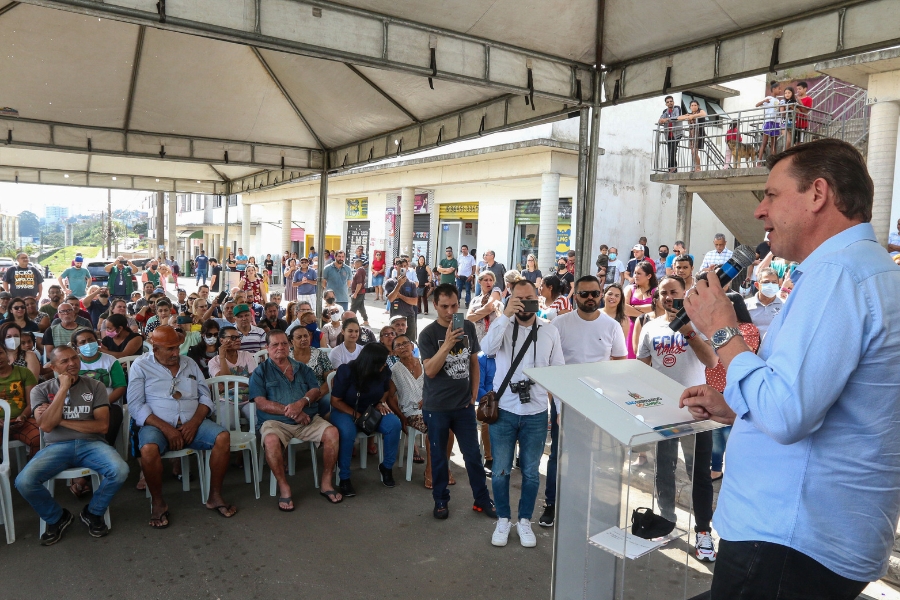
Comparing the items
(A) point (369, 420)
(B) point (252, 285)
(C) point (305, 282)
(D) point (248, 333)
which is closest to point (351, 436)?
(A) point (369, 420)

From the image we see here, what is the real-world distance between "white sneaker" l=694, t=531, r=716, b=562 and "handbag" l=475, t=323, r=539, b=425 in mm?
1496

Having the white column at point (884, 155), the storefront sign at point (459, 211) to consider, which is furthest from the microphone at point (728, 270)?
the storefront sign at point (459, 211)

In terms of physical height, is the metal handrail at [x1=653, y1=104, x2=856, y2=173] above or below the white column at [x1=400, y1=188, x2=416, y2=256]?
above

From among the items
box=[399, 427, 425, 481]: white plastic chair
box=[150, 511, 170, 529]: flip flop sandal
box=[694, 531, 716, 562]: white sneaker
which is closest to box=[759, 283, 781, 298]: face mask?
box=[694, 531, 716, 562]: white sneaker

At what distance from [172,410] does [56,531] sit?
105 centimetres

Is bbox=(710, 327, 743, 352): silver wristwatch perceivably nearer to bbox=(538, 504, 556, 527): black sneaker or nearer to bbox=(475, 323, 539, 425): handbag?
bbox=(475, 323, 539, 425): handbag

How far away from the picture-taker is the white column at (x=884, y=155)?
9922 millimetres

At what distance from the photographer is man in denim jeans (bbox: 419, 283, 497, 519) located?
4.41m

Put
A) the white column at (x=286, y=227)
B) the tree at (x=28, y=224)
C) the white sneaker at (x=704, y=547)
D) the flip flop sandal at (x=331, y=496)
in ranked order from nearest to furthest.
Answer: the white sneaker at (x=704, y=547) → the flip flop sandal at (x=331, y=496) → the white column at (x=286, y=227) → the tree at (x=28, y=224)

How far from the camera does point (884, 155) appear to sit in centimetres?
995

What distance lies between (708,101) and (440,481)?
17.8 meters

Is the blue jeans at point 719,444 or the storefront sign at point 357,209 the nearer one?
the blue jeans at point 719,444

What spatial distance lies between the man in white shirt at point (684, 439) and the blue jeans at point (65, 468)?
356 centimetres

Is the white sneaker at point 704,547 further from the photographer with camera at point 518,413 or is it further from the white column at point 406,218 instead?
the white column at point 406,218
